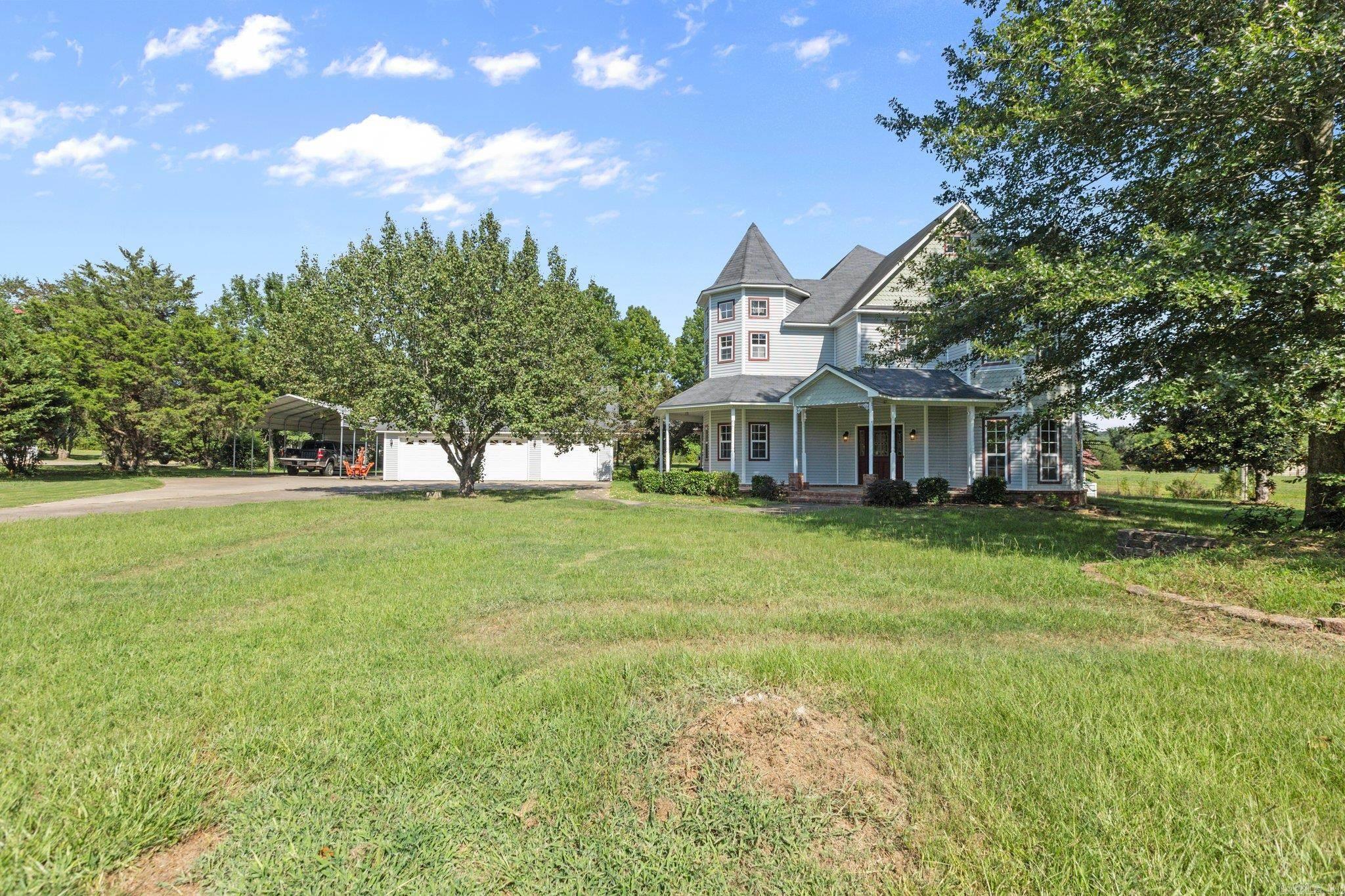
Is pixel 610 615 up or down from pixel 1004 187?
down

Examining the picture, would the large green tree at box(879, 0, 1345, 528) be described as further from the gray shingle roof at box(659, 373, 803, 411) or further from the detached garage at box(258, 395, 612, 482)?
the detached garage at box(258, 395, 612, 482)

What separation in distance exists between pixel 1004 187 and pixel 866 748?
388 inches

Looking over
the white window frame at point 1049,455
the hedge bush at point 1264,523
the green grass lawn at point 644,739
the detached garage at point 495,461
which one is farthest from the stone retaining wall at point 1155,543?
the detached garage at point 495,461

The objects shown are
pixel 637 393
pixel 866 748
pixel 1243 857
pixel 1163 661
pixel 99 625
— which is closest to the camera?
pixel 1243 857

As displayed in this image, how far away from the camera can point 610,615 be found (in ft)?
18.3

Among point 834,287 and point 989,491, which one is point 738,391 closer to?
point 834,287

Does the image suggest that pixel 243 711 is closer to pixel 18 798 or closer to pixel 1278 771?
pixel 18 798

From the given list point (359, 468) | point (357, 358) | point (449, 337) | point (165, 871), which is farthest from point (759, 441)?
point (165, 871)

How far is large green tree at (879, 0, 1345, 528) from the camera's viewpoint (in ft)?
21.0

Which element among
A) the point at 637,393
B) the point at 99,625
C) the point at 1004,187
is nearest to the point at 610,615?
the point at 99,625

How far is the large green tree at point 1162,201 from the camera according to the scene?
6406 mm

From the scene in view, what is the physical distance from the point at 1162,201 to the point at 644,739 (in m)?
9.52

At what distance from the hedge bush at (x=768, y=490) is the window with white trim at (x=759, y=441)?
2038mm

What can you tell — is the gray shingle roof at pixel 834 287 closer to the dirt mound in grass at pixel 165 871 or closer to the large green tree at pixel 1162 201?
the large green tree at pixel 1162 201
